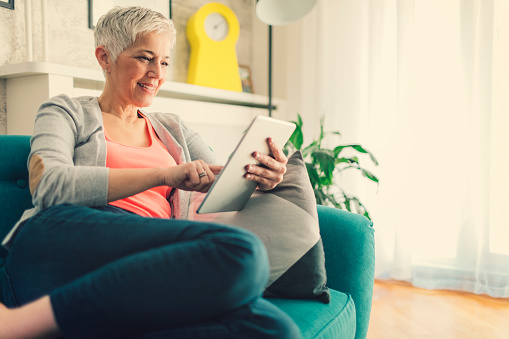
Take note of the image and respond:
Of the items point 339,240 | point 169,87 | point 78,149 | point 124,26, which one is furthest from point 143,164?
point 169,87

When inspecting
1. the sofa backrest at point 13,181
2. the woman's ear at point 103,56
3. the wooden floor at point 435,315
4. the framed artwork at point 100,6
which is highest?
the framed artwork at point 100,6

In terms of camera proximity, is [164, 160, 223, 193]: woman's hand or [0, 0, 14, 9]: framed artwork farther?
[0, 0, 14, 9]: framed artwork

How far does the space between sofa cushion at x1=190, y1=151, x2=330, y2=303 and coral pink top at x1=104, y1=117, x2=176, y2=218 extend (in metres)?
0.15

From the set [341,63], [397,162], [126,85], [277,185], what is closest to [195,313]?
[277,185]

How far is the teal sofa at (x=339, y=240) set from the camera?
1.02 metres

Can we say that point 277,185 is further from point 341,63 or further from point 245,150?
point 341,63

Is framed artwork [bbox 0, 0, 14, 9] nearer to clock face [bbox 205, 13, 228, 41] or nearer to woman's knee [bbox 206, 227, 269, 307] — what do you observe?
clock face [bbox 205, 13, 228, 41]

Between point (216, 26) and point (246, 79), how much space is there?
46 centimetres

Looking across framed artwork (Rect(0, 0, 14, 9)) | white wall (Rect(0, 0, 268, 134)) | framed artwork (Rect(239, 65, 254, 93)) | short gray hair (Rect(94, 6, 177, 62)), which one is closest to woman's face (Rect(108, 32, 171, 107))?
short gray hair (Rect(94, 6, 177, 62))

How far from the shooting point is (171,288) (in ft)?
2.14

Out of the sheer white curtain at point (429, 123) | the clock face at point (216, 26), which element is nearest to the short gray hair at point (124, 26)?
the clock face at point (216, 26)

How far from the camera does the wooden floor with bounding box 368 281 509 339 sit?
5.46 feet

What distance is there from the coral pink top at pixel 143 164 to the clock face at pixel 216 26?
145cm

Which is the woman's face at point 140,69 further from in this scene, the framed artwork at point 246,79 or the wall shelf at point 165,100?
the framed artwork at point 246,79
